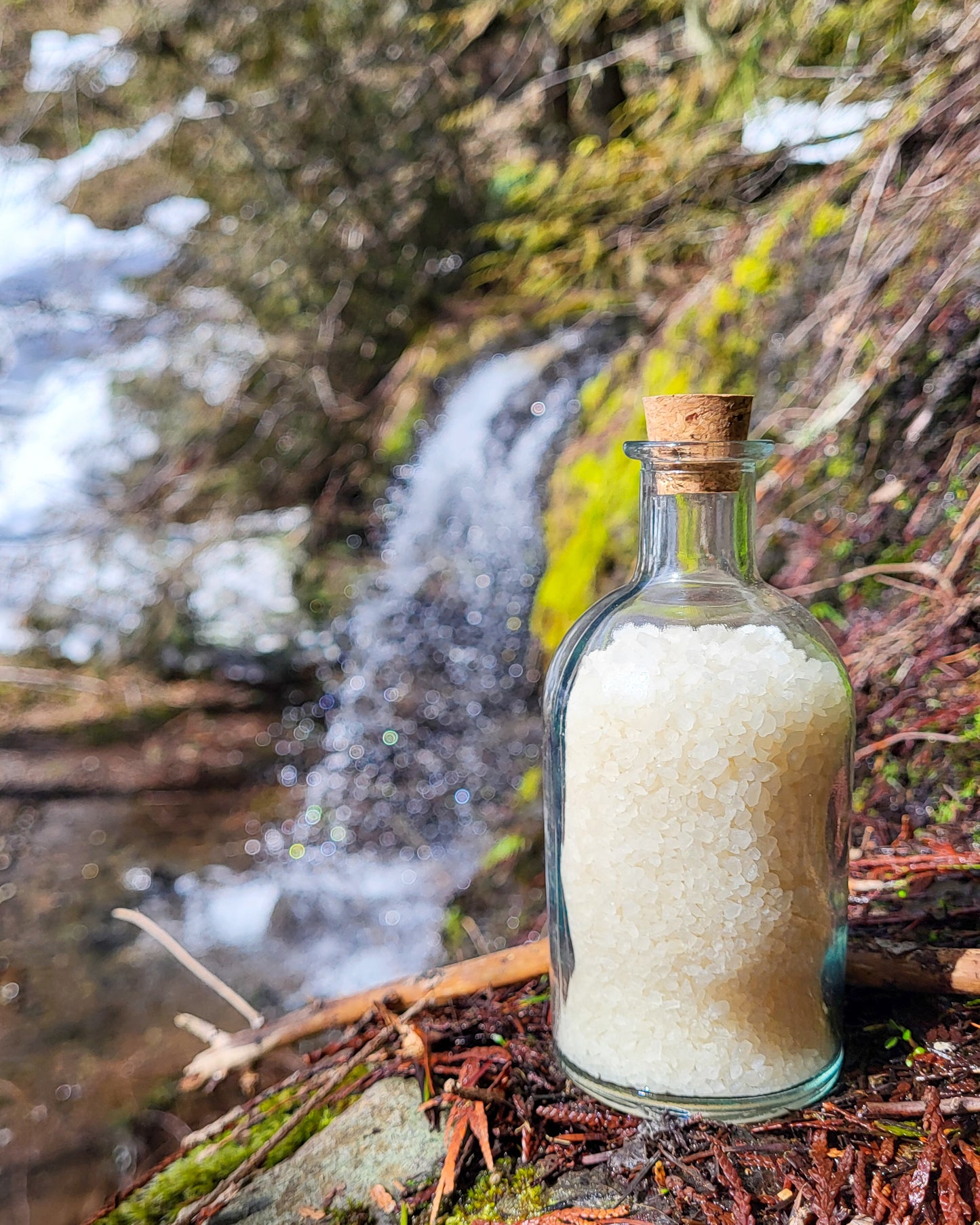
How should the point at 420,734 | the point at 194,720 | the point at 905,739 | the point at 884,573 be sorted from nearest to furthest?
the point at 905,739 → the point at 884,573 → the point at 420,734 → the point at 194,720

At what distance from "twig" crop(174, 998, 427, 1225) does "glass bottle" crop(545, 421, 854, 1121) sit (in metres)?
0.26

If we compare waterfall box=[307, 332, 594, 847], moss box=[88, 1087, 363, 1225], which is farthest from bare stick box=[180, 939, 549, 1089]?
waterfall box=[307, 332, 594, 847]

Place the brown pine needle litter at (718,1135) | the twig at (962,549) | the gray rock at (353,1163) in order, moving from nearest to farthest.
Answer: the brown pine needle litter at (718,1135)
the gray rock at (353,1163)
the twig at (962,549)

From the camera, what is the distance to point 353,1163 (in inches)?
36.4

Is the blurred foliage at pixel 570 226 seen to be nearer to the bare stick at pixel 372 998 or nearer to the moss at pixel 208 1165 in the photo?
the bare stick at pixel 372 998

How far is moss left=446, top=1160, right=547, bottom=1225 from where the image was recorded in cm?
81

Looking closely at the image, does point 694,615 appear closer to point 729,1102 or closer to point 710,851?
point 710,851

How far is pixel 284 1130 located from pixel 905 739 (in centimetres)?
104

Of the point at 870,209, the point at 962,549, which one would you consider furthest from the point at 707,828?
the point at 870,209

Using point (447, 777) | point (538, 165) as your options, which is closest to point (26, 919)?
point (447, 777)

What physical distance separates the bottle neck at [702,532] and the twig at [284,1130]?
0.65 meters

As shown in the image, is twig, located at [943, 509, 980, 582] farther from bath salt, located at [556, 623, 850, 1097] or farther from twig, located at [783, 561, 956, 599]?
bath salt, located at [556, 623, 850, 1097]

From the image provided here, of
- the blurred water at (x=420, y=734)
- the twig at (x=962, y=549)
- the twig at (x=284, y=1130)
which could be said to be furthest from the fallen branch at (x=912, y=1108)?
the blurred water at (x=420, y=734)

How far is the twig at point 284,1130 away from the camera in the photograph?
2.94 ft
